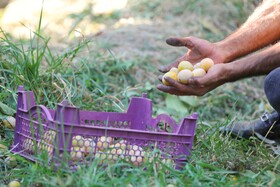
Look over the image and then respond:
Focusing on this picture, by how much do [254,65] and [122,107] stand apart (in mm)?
819

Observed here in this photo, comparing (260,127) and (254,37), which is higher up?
(254,37)

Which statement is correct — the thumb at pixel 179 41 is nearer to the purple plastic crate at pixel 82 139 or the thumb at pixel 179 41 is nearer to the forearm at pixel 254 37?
the forearm at pixel 254 37

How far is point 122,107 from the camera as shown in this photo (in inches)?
126

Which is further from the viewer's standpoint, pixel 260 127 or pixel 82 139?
pixel 260 127

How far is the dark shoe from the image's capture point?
304 cm

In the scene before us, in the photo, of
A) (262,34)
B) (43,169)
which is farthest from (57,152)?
(262,34)

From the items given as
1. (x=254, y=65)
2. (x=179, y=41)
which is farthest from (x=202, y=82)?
(x=179, y=41)

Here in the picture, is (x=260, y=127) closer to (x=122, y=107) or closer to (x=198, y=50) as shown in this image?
(x=198, y=50)

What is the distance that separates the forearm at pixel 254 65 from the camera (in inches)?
104

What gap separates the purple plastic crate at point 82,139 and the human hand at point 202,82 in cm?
25

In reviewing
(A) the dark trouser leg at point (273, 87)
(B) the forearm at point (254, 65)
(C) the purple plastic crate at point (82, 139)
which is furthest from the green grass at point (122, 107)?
(B) the forearm at point (254, 65)

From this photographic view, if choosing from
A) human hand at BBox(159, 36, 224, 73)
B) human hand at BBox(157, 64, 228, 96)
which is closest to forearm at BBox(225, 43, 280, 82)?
human hand at BBox(157, 64, 228, 96)

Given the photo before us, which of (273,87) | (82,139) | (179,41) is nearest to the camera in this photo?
(82,139)

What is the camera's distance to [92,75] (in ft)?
12.9
